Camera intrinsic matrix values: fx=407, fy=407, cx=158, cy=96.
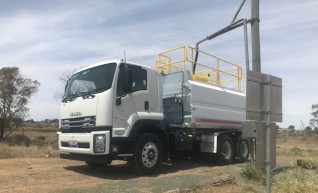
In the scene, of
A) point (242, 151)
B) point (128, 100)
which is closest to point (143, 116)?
point (128, 100)

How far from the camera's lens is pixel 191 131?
40.9ft

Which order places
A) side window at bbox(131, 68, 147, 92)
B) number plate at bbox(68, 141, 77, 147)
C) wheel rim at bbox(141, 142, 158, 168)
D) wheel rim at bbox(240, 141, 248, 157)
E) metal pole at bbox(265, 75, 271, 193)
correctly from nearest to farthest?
metal pole at bbox(265, 75, 271, 193), number plate at bbox(68, 141, 77, 147), side window at bbox(131, 68, 147, 92), wheel rim at bbox(141, 142, 158, 168), wheel rim at bbox(240, 141, 248, 157)

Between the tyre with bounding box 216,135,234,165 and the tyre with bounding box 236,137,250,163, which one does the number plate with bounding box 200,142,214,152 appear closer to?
the tyre with bounding box 216,135,234,165

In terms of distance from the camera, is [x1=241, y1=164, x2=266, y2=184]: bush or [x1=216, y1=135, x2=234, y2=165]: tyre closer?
[x1=241, y1=164, x2=266, y2=184]: bush

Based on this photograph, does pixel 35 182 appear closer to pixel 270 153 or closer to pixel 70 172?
pixel 70 172

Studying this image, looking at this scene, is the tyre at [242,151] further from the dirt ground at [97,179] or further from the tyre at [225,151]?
the dirt ground at [97,179]

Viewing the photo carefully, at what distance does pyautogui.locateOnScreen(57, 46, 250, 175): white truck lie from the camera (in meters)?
10.1

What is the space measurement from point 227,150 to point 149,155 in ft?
13.2

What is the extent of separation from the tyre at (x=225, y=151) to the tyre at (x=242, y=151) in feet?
1.72

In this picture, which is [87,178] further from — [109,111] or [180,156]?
[180,156]

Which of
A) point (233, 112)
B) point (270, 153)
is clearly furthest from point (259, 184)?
point (233, 112)

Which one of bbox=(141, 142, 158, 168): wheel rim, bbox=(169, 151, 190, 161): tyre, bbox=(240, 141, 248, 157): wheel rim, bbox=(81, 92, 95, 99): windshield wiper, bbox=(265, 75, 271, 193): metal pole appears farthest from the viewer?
bbox=(240, 141, 248, 157): wheel rim

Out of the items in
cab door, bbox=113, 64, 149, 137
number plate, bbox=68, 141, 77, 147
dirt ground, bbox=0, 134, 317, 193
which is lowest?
dirt ground, bbox=0, 134, 317, 193

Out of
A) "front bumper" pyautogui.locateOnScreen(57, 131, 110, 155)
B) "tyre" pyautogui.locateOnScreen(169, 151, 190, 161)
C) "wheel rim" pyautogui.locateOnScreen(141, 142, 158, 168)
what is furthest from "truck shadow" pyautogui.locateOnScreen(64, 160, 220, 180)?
"front bumper" pyautogui.locateOnScreen(57, 131, 110, 155)
